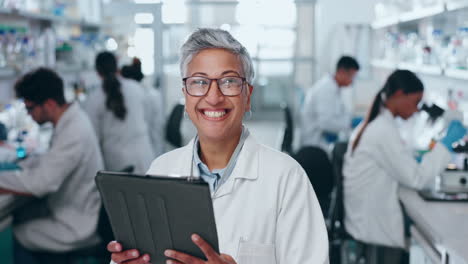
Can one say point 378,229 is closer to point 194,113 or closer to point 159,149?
point 194,113

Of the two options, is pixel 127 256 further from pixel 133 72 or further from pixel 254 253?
pixel 133 72

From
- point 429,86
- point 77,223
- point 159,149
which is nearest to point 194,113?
point 77,223

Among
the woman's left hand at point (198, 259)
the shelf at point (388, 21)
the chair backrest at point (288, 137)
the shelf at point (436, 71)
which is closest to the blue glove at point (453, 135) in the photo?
the shelf at point (436, 71)

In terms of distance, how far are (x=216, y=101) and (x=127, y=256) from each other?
16.2 inches

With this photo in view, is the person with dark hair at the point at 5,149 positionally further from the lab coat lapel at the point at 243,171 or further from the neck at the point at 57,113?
the lab coat lapel at the point at 243,171

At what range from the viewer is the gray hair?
1286mm

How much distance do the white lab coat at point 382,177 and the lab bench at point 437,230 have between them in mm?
89

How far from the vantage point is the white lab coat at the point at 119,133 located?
3.67 meters

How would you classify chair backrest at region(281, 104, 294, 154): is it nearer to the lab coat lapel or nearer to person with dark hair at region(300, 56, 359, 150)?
person with dark hair at region(300, 56, 359, 150)

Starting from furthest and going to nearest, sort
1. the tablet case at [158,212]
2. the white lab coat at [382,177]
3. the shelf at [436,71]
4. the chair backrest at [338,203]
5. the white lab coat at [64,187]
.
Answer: the shelf at [436,71], the chair backrest at [338,203], the white lab coat at [382,177], the white lab coat at [64,187], the tablet case at [158,212]

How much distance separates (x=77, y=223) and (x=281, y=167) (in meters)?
1.51

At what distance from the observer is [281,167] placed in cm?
132

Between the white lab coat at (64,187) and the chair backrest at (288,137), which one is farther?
the chair backrest at (288,137)

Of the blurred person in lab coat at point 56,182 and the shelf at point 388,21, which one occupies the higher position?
the shelf at point 388,21
